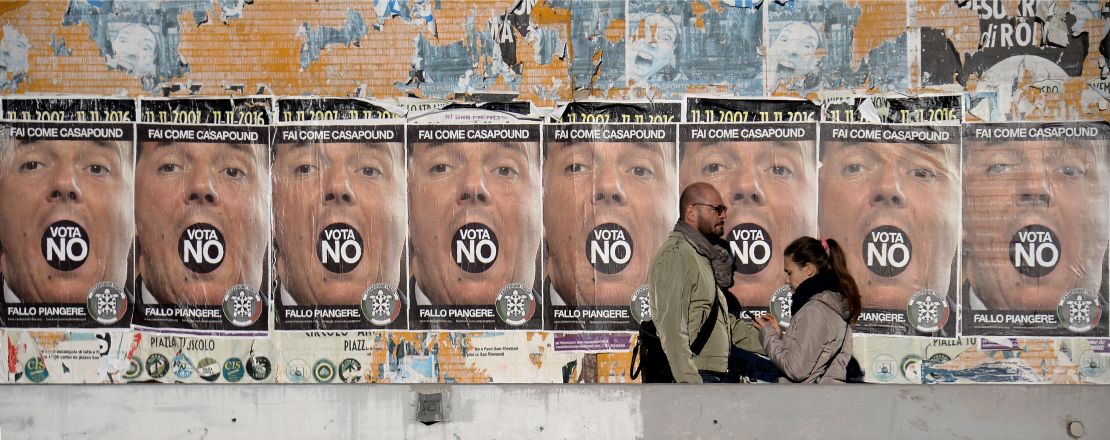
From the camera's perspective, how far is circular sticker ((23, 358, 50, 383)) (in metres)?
7.11

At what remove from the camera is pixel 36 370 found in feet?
23.3

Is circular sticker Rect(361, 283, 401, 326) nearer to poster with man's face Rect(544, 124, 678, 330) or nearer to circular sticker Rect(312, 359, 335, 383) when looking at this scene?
circular sticker Rect(312, 359, 335, 383)

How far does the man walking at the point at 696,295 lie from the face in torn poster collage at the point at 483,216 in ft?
0.34

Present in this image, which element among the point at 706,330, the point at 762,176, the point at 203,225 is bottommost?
the point at 706,330

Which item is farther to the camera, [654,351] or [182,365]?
[182,365]

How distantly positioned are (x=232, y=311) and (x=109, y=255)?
3.02 feet

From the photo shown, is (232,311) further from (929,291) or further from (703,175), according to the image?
(929,291)

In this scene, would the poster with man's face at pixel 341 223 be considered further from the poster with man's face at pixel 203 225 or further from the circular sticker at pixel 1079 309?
the circular sticker at pixel 1079 309

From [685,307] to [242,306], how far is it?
3024 millimetres

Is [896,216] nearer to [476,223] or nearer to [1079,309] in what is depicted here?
[1079,309]

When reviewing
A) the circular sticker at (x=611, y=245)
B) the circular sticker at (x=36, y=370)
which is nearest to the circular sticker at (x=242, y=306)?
the circular sticker at (x=36, y=370)

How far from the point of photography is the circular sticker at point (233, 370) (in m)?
7.07

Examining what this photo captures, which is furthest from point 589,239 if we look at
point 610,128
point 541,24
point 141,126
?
point 141,126

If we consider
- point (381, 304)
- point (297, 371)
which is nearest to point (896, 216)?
point (381, 304)
